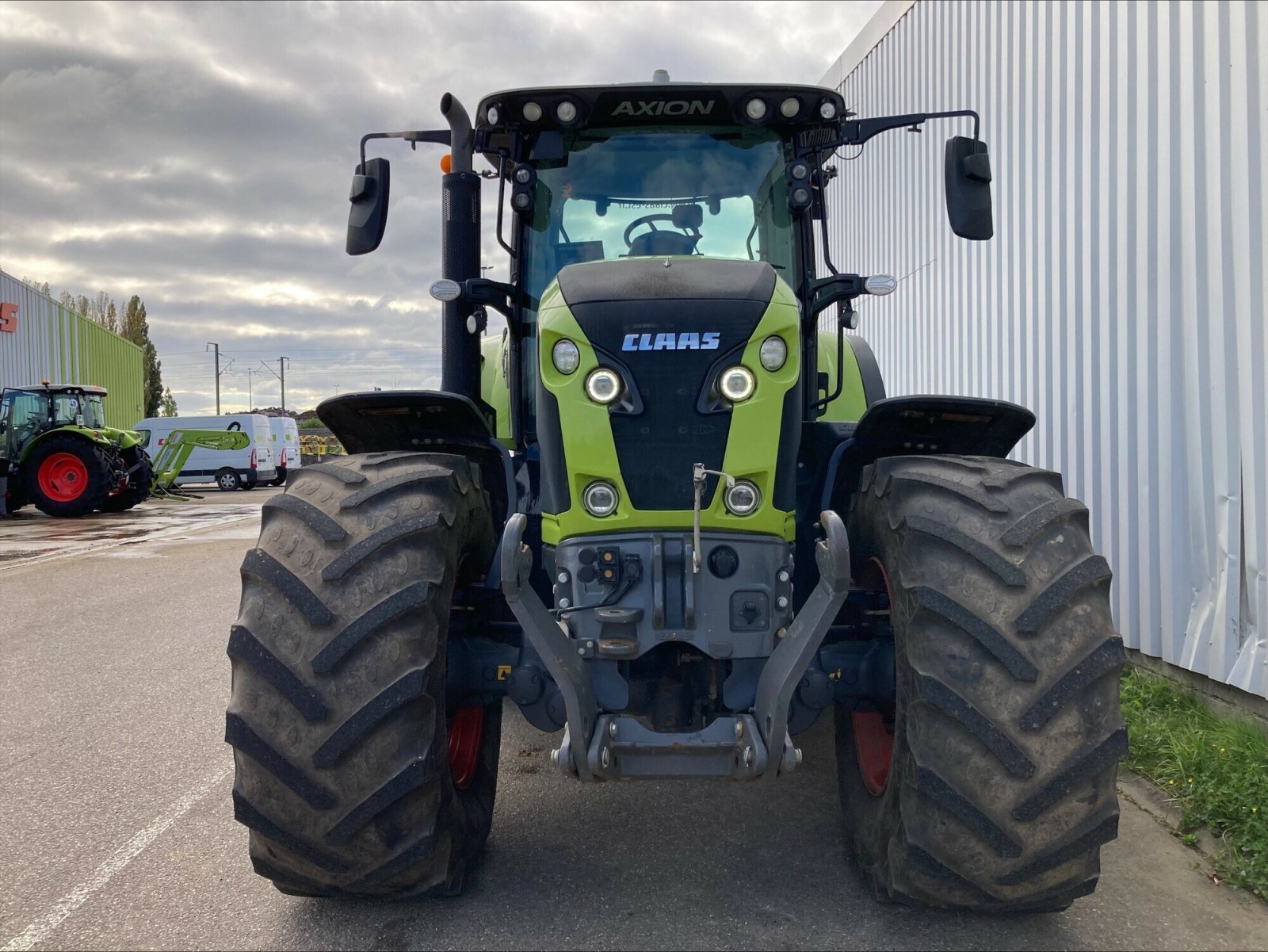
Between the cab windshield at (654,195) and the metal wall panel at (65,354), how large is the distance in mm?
29870

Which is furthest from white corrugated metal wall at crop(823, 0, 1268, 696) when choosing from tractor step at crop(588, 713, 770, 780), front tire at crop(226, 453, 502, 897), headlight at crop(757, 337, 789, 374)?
front tire at crop(226, 453, 502, 897)

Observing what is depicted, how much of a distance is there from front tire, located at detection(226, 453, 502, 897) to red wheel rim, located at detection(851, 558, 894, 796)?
1326 mm

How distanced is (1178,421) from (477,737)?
378cm

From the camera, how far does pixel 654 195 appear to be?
3.70m

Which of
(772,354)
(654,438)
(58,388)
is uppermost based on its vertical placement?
(58,388)

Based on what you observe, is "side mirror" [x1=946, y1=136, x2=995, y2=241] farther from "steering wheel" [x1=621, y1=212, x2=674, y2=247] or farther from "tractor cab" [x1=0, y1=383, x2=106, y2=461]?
"tractor cab" [x1=0, y1=383, x2=106, y2=461]

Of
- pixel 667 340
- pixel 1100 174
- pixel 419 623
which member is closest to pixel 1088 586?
pixel 667 340

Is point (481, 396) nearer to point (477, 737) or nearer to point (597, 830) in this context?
point (477, 737)

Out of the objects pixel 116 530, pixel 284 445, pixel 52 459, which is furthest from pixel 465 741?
pixel 284 445

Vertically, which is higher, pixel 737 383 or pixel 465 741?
pixel 737 383

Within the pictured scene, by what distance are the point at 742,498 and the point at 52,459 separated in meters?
20.3

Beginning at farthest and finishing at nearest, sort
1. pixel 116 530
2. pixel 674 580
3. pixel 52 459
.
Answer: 1. pixel 52 459
2. pixel 116 530
3. pixel 674 580

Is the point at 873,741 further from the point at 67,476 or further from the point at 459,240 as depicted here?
the point at 67,476

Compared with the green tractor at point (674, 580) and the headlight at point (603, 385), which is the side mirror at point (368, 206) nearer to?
the green tractor at point (674, 580)
